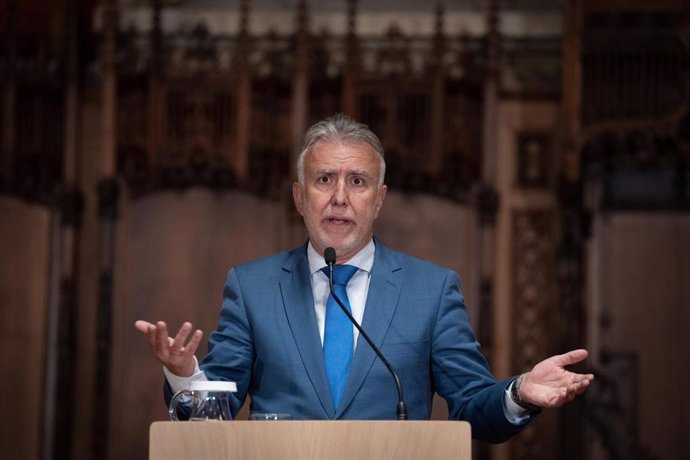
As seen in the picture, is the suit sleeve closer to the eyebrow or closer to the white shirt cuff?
the eyebrow

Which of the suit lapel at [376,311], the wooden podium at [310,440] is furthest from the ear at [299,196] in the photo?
the wooden podium at [310,440]

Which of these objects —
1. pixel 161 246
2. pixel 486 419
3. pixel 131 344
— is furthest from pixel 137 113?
pixel 486 419

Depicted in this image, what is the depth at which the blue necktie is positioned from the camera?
3.12m

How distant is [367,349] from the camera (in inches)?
122

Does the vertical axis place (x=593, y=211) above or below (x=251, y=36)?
below

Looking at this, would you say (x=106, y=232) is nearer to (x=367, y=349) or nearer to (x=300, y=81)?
(x=300, y=81)

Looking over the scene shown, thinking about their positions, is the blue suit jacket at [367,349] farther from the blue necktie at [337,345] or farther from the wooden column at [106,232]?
the wooden column at [106,232]

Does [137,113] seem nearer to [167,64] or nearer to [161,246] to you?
[167,64]

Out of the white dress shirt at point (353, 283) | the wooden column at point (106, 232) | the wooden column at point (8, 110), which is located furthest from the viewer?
the wooden column at point (8, 110)

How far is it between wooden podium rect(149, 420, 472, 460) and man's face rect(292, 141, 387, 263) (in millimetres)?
807

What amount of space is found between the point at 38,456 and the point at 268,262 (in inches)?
156

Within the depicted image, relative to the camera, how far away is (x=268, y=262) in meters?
3.36

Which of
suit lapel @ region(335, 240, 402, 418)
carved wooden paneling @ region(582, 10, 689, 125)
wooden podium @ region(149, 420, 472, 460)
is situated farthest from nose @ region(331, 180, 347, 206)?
carved wooden paneling @ region(582, 10, 689, 125)

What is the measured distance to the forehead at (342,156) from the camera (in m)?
3.18
